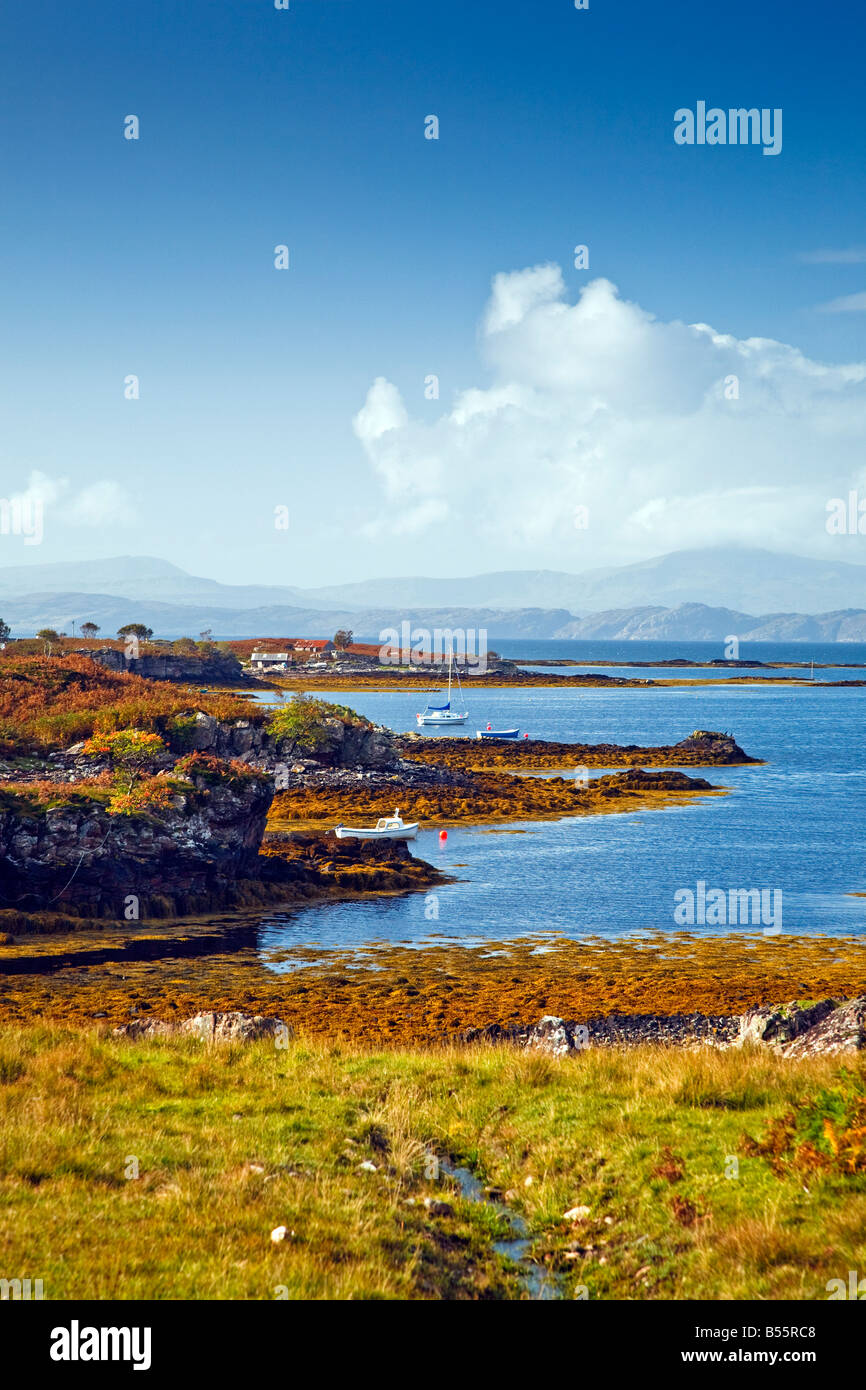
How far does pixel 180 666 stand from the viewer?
177m

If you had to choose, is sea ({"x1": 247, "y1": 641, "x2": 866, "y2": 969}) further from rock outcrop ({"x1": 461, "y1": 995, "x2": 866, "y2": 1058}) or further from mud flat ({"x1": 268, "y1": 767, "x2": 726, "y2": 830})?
rock outcrop ({"x1": 461, "y1": 995, "x2": 866, "y2": 1058})

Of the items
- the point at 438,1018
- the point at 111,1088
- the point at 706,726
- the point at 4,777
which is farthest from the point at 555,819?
the point at 706,726

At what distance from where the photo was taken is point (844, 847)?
57.0m

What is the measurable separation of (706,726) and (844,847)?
77.7 metres

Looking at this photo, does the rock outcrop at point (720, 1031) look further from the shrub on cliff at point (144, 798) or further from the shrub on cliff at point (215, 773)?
the shrub on cliff at point (215, 773)

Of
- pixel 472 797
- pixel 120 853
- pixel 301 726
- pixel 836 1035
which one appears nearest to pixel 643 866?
pixel 472 797

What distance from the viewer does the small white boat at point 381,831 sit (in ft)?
180

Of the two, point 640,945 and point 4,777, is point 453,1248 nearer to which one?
point 640,945

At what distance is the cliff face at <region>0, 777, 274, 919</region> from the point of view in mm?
38594

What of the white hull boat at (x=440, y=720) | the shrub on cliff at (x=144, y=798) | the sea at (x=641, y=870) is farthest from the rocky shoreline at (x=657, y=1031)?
the white hull boat at (x=440, y=720)

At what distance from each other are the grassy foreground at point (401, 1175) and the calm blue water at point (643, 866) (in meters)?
22.3

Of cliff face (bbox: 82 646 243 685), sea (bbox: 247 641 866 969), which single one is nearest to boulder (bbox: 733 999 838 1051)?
sea (bbox: 247 641 866 969)

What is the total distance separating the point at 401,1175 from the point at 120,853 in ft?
103
